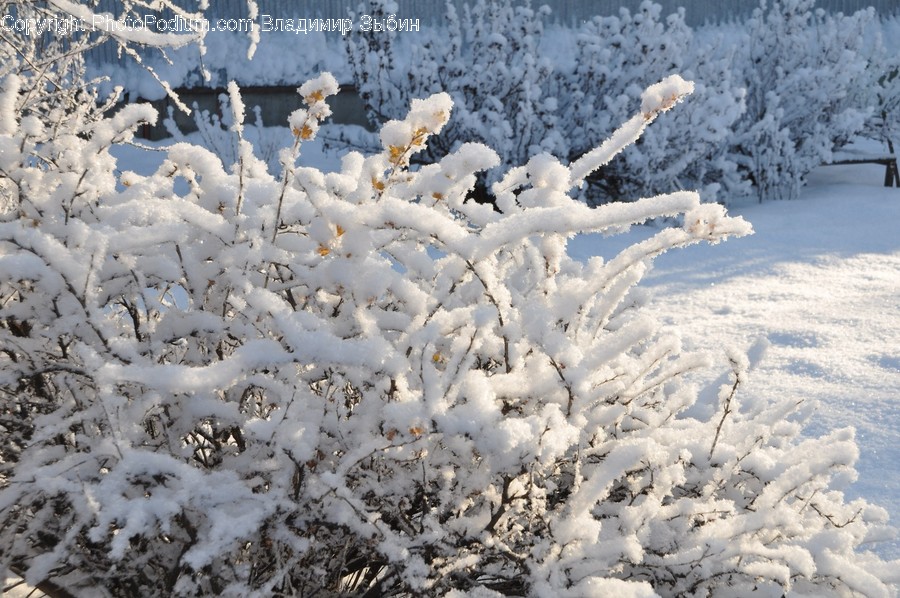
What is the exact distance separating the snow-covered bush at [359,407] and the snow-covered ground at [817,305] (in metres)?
0.87

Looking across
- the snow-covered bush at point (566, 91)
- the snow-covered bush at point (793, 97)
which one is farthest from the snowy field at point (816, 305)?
the snow-covered bush at point (566, 91)

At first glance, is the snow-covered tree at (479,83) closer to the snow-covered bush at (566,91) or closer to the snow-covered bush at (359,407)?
the snow-covered bush at (566,91)

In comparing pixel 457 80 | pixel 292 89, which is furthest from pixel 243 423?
pixel 292 89

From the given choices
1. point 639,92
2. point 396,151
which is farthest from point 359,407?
point 639,92

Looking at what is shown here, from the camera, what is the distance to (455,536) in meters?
1.29

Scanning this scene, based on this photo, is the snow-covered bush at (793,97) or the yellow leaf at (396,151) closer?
the yellow leaf at (396,151)

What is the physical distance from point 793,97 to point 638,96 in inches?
91.6

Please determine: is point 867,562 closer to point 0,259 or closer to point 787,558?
point 787,558

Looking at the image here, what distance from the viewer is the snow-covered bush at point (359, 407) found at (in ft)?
3.94

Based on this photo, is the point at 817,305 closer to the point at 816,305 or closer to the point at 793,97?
the point at 816,305

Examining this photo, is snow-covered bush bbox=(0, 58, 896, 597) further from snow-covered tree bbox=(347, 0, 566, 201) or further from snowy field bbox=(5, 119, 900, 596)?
snow-covered tree bbox=(347, 0, 566, 201)

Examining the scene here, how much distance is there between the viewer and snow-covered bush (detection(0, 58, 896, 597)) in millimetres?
1202

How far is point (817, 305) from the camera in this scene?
5.37 metres

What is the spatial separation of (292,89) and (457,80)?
14.5 ft
